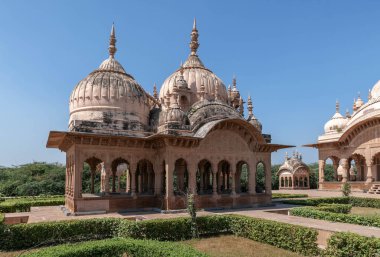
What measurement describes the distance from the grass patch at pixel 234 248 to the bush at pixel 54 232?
Answer: 3329mm

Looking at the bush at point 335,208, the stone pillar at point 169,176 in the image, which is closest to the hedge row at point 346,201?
the bush at point 335,208

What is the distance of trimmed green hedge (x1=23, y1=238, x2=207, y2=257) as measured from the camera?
8539mm

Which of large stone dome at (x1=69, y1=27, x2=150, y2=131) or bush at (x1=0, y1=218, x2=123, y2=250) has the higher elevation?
large stone dome at (x1=69, y1=27, x2=150, y2=131)

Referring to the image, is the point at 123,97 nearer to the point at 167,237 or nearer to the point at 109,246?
the point at 167,237

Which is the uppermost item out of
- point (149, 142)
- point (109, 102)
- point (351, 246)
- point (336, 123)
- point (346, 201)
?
point (336, 123)

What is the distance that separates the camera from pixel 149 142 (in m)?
20.3

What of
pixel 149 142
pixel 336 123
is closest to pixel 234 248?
pixel 149 142

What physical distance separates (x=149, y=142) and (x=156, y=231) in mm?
8215

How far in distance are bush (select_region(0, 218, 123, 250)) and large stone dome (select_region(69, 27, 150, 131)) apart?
7.46 meters

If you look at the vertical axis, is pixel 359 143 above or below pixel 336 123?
below

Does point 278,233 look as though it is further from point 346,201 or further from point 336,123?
point 336,123

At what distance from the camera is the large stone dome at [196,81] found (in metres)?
25.5

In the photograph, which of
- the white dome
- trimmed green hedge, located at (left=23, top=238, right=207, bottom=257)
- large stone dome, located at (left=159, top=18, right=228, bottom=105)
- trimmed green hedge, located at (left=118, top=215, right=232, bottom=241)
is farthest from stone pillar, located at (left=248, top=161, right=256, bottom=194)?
the white dome

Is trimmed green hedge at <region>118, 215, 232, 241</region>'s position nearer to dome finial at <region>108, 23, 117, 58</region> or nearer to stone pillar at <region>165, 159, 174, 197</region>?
stone pillar at <region>165, 159, 174, 197</region>
